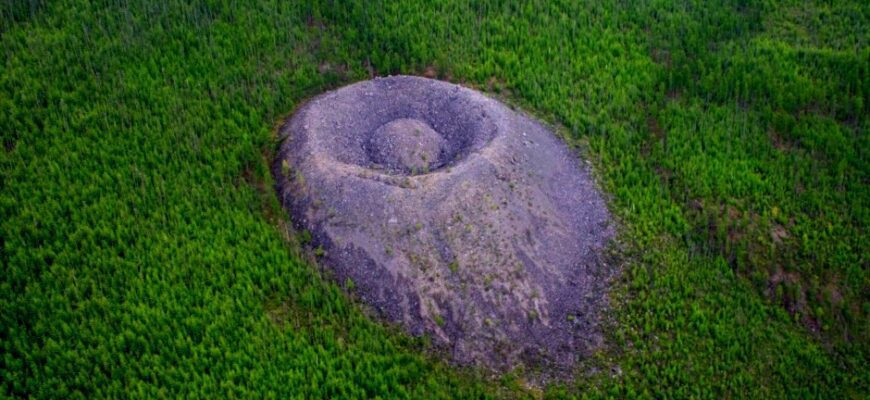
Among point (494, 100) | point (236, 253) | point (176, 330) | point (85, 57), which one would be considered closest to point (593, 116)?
point (494, 100)

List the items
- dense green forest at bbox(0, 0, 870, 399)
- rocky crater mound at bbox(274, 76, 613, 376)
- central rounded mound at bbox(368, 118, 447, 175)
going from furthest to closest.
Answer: central rounded mound at bbox(368, 118, 447, 175), rocky crater mound at bbox(274, 76, 613, 376), dense green forest at bbox(0, 0, 870, 399)

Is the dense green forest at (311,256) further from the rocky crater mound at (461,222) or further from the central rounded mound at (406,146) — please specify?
the central rounded mound at (406,146)

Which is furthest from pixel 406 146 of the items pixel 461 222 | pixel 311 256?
pixel 311 256

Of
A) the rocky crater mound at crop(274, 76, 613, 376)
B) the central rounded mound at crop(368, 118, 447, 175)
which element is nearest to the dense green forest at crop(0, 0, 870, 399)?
the rocky crater mound at crop(274, 76, 613, 376)

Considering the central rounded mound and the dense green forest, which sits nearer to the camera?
the dense green forest

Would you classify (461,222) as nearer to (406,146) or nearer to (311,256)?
(406,146)

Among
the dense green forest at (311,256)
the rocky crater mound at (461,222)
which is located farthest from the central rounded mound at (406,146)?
the dense green forest at (311,256)

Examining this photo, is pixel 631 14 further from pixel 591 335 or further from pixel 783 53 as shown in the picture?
pixel 591 335

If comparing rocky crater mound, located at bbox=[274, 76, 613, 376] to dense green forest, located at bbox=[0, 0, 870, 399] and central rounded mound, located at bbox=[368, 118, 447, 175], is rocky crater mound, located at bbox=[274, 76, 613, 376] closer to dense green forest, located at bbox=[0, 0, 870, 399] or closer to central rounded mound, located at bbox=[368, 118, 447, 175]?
central rounded mound, located at bbox=[368, 118, 447, 175]
